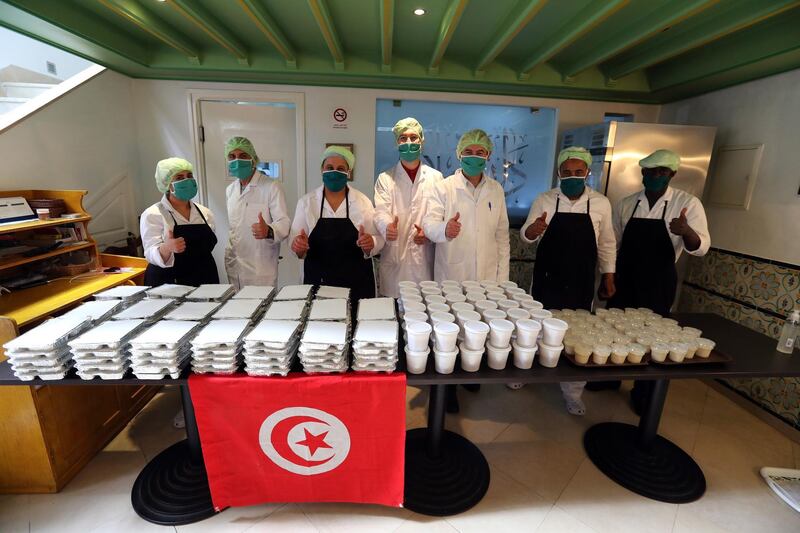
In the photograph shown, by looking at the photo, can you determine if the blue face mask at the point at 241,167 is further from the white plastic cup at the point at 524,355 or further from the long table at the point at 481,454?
the white plastic cup at the point at 524,355

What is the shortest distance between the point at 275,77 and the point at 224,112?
66 centimetres

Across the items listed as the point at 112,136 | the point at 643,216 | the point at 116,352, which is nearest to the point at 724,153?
the point at 643,216

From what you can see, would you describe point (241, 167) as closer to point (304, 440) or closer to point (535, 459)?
point (304, 440)

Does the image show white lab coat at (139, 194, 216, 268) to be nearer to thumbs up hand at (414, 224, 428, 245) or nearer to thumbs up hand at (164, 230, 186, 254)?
thumbs up hand at (164, 230, 186, 254)

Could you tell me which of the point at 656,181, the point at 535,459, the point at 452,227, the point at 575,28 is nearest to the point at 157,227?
the point at 452,227

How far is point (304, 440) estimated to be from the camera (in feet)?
5.14

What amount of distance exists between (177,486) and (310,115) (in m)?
3.23

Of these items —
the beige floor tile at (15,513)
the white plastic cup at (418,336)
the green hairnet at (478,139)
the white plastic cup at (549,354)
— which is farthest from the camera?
the green hairnet at (478,139)

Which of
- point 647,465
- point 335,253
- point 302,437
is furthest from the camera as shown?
point 335,253

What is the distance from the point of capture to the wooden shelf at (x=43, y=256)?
2.01 meters

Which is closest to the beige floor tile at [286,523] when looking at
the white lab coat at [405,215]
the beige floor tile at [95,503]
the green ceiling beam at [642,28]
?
the beige floor tile at [95,503]

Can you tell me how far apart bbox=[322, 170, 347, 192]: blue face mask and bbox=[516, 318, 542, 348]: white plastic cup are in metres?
1.46

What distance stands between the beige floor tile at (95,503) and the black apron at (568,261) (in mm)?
2603

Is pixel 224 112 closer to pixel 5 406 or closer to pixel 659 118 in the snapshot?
pixel 5 406
